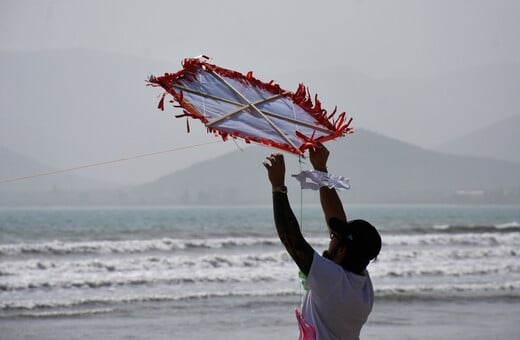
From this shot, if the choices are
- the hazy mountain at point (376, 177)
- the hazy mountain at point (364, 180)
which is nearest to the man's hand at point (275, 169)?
the hazy mountain at point (364, 180)

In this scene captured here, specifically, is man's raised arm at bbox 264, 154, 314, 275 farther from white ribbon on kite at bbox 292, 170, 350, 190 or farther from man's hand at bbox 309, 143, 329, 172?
man's hand at bbox 309, 143, 329, 172

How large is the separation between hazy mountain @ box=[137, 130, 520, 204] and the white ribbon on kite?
83.6 metres

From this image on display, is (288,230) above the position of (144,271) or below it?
above

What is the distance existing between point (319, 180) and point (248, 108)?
484 mm

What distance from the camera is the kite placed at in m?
3.19

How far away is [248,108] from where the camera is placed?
3365 mm

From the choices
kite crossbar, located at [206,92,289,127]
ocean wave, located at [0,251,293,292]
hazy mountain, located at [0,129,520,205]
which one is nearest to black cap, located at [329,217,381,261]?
kite crossbar, located at [206,92,289,127]

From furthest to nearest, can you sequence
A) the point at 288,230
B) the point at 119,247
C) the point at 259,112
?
the point at 119,247 < the point at 259,112 < the point at 288,230

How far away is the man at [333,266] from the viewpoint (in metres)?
2.82

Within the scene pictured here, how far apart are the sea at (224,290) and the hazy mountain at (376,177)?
68577mm

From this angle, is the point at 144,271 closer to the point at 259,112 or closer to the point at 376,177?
the point at 259,112

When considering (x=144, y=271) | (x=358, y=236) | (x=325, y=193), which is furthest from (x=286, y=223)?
(x=144, y=271)

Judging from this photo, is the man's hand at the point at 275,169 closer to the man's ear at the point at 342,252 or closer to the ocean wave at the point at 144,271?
the man's ear at the point at 342,252

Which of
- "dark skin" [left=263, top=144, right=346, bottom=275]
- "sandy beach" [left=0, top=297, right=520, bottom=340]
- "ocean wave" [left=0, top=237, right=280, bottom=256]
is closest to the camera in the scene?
"dark skin" [left=263, top=144, right=346, bottom=275]
